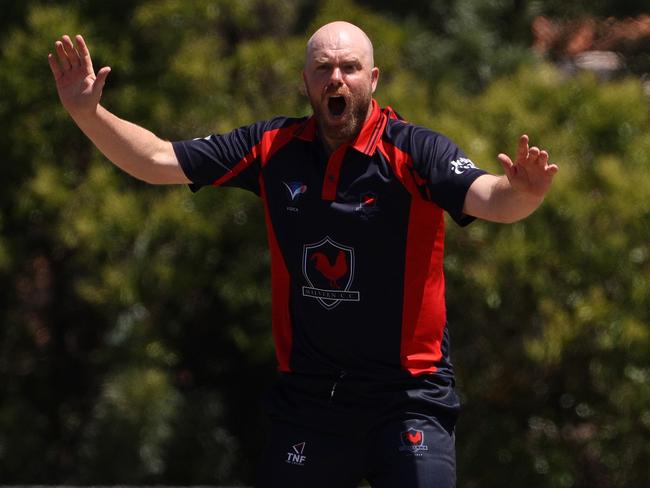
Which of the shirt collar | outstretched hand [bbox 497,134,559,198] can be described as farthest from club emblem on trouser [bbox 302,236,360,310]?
outstretched hand [bbox 497,134,559,198]

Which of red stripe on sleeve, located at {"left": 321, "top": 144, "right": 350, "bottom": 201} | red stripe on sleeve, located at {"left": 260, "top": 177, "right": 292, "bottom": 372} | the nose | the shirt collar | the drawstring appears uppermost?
the nose

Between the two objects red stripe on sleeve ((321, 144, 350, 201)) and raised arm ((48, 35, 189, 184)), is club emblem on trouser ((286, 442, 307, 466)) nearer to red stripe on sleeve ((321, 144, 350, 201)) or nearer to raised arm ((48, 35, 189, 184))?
red stripe on sleeve ((321, 144, 350, 201))

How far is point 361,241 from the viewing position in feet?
10.7

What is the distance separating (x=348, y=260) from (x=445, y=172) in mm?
361

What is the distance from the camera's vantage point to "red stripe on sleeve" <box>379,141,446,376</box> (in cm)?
328

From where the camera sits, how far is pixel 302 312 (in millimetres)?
3377

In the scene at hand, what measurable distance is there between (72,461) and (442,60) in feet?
10.8

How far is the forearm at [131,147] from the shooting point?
3.43 metres

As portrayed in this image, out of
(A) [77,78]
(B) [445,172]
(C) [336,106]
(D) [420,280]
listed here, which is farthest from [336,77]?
(A) [77,78]

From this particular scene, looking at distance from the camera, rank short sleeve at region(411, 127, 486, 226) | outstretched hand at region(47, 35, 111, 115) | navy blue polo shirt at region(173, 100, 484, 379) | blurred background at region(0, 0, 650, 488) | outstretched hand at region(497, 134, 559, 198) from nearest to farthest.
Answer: outstretched hand at region(497, 134, 559, 198), short sleeve at region(411, 127, 486, 226), navy blue polo shirt at region(173, 100, 484, 379), outstretched hand at region(47, 35, 111, 115), blurred background at region(0, 0, 650, 488)

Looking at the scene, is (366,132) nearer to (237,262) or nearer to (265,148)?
(265,148)

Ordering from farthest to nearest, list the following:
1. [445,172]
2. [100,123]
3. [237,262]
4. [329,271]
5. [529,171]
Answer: [237,262] < [100,123] < [329,271] < [445,172] < [529,171]

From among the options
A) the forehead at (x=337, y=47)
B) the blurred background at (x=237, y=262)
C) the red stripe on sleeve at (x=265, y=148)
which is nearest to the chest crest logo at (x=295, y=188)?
the red stripe on sleeve at (x=265, y=148)

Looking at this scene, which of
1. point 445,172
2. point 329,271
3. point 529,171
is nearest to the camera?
point 529,171
